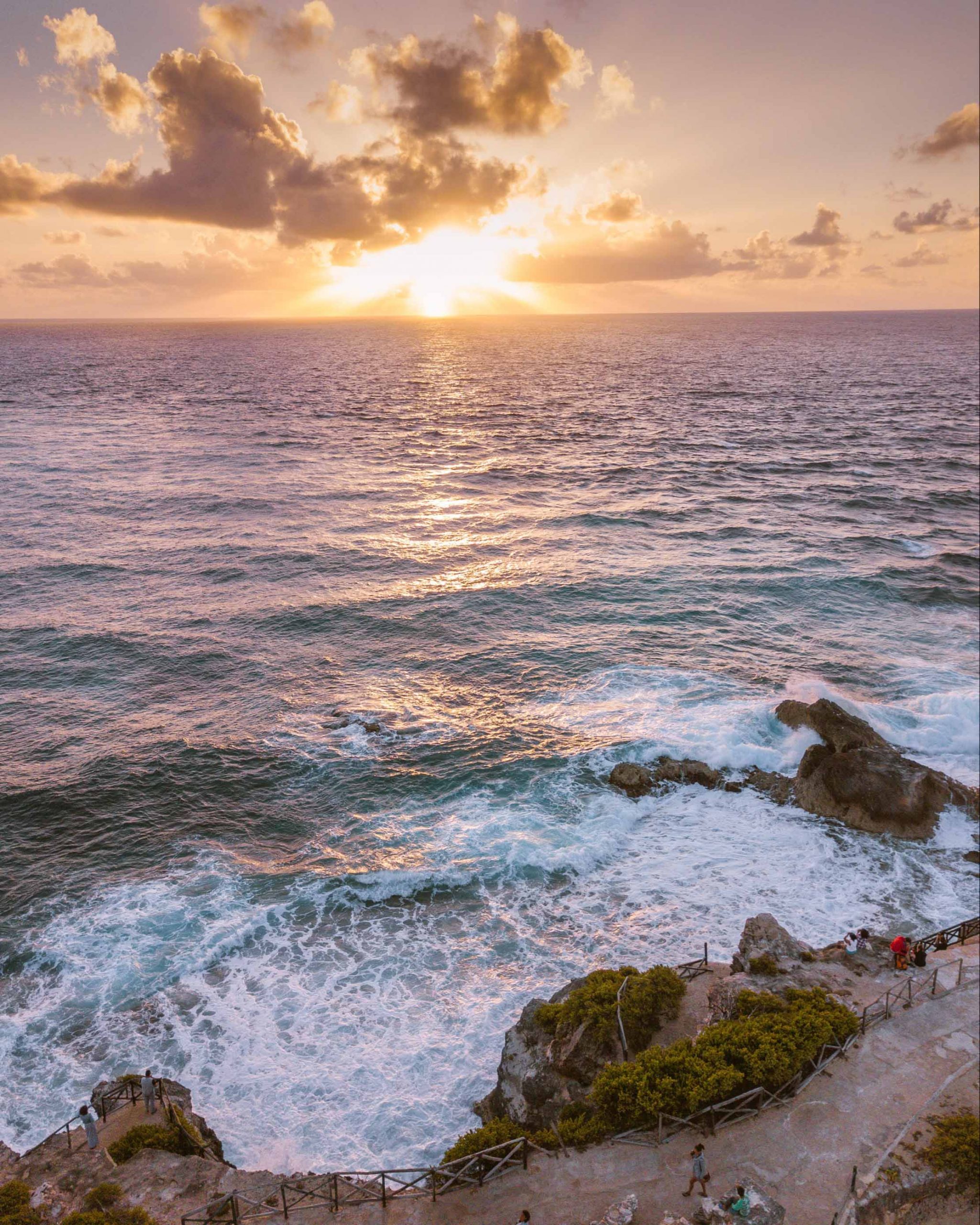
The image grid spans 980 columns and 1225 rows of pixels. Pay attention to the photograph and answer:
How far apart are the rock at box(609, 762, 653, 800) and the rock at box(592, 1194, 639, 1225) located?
21.8 metres

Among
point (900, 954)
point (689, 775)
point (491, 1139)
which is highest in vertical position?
point (491, 1139)

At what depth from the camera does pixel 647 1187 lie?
18125 mm

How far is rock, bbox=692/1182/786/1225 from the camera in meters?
16.8

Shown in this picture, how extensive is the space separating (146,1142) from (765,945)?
1997cm

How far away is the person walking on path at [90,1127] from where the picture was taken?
2012cm

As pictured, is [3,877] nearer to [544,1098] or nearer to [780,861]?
[544,1098]

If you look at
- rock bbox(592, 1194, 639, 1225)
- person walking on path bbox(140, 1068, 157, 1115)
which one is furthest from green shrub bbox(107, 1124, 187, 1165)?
rock bbox(592, 1194, 639, 1225)

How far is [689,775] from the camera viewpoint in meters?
39.7

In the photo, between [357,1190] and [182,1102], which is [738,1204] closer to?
[357,1190]

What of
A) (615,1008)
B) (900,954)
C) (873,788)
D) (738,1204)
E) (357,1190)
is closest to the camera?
(738,1204)

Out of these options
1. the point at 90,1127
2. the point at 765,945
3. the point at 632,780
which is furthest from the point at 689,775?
the point at 90,1127

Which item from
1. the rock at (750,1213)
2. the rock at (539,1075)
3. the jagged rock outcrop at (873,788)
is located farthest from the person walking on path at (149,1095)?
the jagged rock outcrop at (873,788)

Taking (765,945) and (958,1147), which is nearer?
(958,1147)

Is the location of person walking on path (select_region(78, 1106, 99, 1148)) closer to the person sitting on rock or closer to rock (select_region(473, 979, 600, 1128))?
rock (select_region(473, 979, 600, 1128))
